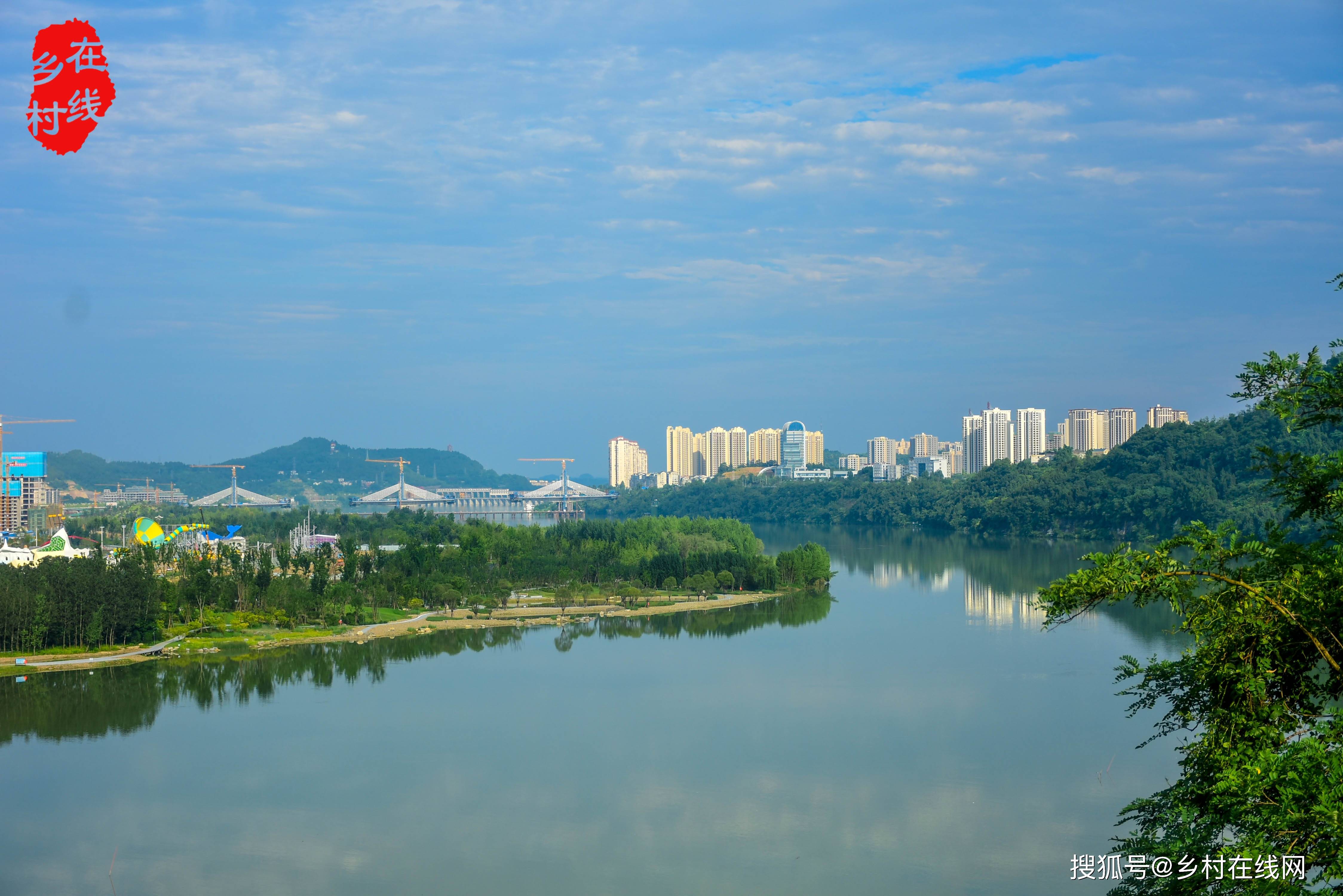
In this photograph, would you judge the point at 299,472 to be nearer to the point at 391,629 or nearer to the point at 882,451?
the point at 882,451

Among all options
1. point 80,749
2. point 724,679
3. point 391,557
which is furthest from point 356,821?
point 391,557

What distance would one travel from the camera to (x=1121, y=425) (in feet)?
149

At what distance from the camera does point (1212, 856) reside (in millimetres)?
2400

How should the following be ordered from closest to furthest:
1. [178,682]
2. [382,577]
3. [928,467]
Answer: [178,682] → [382,577] → [928,467]

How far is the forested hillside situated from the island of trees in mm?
8832

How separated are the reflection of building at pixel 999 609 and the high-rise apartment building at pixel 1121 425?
3145 centimetres

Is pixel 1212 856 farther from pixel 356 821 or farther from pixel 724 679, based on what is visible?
pixel 724 679

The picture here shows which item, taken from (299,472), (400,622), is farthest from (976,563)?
(299,472)

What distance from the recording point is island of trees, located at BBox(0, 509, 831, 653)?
11.1 m

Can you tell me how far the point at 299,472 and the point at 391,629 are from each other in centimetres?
5619

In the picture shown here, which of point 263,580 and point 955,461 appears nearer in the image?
point 263,580

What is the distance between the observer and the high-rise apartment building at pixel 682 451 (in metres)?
61.1

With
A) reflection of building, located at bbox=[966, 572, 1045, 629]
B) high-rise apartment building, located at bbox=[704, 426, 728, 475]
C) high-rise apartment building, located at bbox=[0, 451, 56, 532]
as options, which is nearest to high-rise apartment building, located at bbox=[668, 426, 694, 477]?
high-rise apartment building, located at bbox=[704, 426, 728, 475]

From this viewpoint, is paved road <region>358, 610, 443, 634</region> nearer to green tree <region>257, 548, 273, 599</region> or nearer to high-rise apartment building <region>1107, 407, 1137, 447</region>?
green tree <region>257, 548, 273, 599</region>
